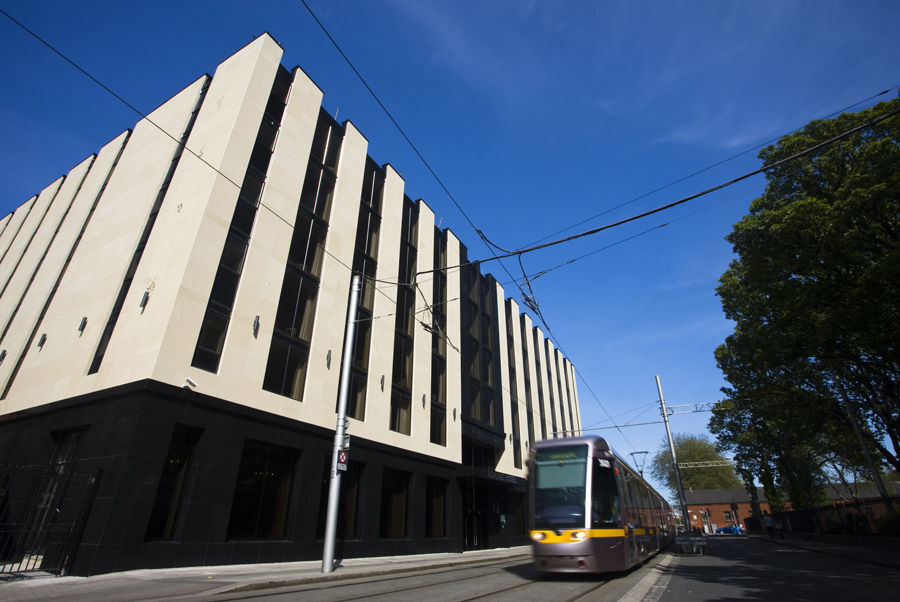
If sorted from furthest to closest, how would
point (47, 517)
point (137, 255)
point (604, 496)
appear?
point (137, 255), point (47, 517), point (604, 496)

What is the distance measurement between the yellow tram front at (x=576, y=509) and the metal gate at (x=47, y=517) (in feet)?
34.8

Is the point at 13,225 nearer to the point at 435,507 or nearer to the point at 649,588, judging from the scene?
the point at 435,507

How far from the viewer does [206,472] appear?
11.9m

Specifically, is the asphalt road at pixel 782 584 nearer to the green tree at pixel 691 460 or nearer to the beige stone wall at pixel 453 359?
the beige stone wall at pixel 453 359

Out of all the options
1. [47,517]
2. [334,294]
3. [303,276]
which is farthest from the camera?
[334,294]

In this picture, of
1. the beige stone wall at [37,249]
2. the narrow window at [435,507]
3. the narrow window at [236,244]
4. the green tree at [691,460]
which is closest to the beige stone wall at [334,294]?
the narrow window at [236,244]

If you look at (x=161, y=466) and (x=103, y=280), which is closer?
(x=161, y=466)

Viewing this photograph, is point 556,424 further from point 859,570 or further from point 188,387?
point 188,387

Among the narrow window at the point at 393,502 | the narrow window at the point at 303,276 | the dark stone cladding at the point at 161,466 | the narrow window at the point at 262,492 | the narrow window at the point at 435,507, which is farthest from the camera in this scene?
the narrow window at the point at 435,507

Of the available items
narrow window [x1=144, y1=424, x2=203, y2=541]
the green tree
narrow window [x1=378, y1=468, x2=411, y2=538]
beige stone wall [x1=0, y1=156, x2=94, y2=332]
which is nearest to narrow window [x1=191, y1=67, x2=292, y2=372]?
narrow window [x1=144, y1=424, x2=203, y2=541]

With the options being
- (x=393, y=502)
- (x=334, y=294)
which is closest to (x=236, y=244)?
(x=334, y=294)

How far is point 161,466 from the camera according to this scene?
1098 cm

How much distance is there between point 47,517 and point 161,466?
383 cm

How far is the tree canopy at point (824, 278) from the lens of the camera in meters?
14.0
